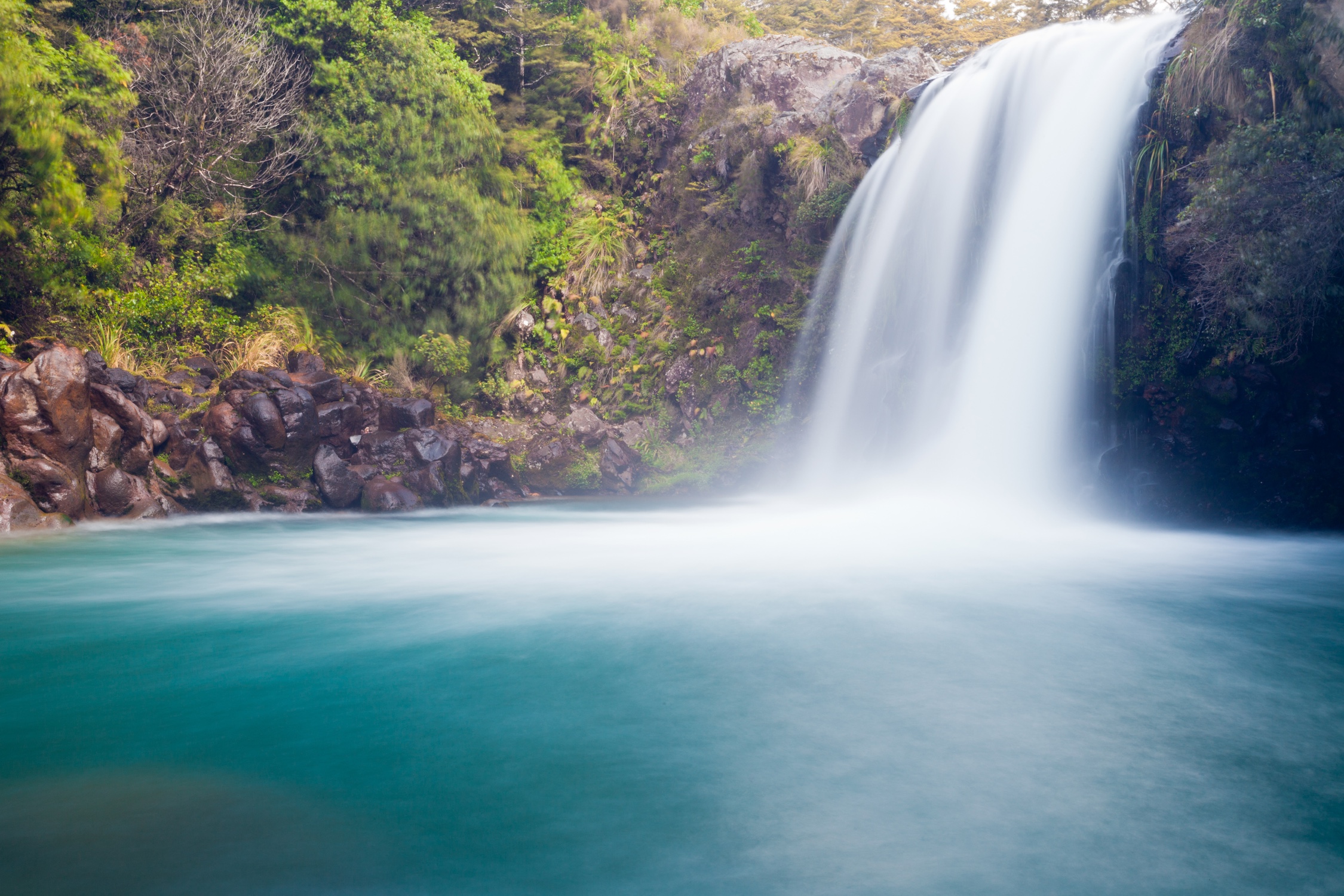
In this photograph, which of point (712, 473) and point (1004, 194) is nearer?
point (1004, 194)

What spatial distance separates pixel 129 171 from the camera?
1236 centimetres

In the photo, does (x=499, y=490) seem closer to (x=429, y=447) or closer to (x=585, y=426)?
(x=429, y=447)

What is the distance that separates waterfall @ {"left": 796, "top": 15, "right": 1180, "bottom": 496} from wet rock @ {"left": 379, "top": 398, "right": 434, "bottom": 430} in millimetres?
6887

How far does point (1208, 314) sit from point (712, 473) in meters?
8.54

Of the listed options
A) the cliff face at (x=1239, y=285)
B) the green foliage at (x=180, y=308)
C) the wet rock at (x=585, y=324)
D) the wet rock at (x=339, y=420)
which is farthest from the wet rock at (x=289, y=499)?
the cliff face at (x=1239, y=285)

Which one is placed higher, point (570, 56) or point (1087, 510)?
point (570, 56)

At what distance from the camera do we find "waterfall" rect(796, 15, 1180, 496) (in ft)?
36.2

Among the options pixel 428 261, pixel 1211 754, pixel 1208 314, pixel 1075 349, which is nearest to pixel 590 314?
pixel 428 261

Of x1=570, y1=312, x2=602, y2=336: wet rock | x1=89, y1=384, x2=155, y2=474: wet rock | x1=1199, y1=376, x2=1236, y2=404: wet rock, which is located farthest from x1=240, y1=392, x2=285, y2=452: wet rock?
x1=1199, y1=376, x2=1236, y2=404: wet rock

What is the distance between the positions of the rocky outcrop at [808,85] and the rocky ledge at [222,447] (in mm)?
8647

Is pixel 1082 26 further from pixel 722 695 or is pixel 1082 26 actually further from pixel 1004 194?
pixel 722 695

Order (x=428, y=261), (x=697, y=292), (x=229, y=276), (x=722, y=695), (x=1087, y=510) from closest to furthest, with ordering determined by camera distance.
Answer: (x=722, y=695), (x=1087, y=510), (x=229, y=276), (x=428, y=261), (x=697, y=292)

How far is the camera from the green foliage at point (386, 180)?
14281 mm

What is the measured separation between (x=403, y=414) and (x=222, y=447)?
105 inches
